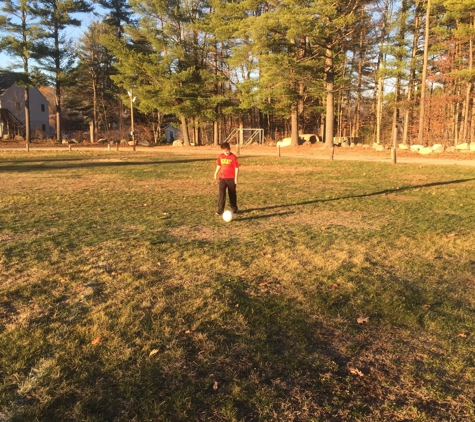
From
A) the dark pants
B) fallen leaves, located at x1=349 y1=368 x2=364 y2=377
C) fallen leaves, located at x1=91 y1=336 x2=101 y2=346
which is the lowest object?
fallen leaves, located at x1=349 y1=368 x2=364 y2=377

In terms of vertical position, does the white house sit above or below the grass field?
above

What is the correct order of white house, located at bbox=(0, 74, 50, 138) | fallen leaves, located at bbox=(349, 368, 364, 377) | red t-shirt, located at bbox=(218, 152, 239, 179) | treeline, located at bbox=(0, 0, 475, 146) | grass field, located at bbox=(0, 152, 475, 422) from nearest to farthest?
grass field, located at bbox=(0, 152, 475, 422)
fallen leaves, located at bbox=(349, 368, 364, 377)
red t-shirt, located at bbox=(218, 152, 239, 179)
treeline, located at bbox=(0, 0, 475, 146)
white house, located at bbox=(0, 74, 50, 138)

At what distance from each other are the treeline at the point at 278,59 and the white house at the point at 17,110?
29.3 feet

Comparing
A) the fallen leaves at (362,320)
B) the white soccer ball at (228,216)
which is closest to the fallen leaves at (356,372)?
the fallen leaves at (362,320)

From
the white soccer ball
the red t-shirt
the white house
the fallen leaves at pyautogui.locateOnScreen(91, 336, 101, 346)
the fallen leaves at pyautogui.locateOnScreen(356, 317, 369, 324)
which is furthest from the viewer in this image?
the white house

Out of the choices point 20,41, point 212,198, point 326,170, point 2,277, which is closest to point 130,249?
point 2,277

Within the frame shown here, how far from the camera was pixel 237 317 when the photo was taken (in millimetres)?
4035

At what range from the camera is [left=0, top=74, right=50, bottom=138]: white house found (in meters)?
50.1

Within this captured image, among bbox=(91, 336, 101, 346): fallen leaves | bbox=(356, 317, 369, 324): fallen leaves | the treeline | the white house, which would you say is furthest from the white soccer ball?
the white house

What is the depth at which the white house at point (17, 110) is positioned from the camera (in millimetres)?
50094

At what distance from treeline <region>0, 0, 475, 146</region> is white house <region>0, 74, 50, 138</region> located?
8.92 m

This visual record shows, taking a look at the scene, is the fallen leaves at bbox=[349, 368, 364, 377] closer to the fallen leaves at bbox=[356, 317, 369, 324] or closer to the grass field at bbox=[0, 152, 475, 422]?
the grass field at bbox=[0, 152, 475, 422]

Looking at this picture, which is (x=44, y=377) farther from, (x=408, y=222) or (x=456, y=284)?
(x=408, y=222)

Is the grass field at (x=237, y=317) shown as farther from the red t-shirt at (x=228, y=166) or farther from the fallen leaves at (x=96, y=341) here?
the red t-shirt at (x=228, y=166)
